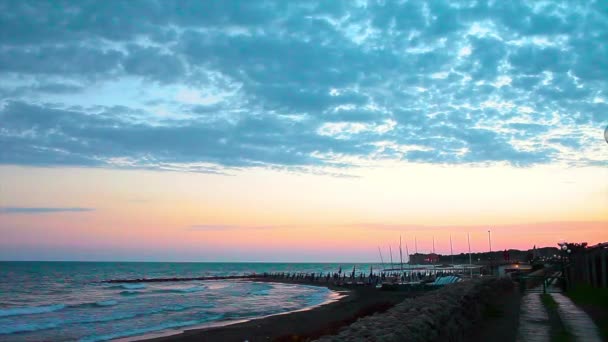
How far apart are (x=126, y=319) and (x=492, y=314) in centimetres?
2257

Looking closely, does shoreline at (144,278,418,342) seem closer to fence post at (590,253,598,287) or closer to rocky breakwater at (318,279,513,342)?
rocky breakwater at (318,279,513,342)

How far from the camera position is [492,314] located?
1748 cm

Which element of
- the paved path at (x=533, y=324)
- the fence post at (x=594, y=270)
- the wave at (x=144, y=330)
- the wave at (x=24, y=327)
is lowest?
the wave at (x=144, y=330)

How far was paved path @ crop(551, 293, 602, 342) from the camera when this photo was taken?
42.3 ft

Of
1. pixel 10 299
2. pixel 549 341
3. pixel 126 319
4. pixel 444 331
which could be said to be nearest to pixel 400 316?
pixel 444 331

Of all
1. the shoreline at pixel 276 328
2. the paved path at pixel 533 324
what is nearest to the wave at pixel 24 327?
the shoreline at pixel 276 328

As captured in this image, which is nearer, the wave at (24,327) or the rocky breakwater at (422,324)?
the rocky breakwater at (422,324)

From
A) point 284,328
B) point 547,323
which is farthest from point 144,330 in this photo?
point 547,323

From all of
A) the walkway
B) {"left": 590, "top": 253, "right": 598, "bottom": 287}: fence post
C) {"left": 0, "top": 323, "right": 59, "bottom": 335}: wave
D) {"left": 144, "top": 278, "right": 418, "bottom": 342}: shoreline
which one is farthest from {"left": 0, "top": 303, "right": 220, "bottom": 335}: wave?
{"left": 590, "top": 253, "right": 598, "bottom": 287}: fence post

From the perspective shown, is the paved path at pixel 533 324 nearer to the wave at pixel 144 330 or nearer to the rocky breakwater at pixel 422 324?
the rocky breakwater at pixel 422 324

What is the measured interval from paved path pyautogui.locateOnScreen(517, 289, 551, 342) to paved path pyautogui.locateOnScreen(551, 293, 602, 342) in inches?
20.4

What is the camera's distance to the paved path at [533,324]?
1294cm

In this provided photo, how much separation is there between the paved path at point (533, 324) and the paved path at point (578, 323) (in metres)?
0.52

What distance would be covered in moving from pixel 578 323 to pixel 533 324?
3.95ft
